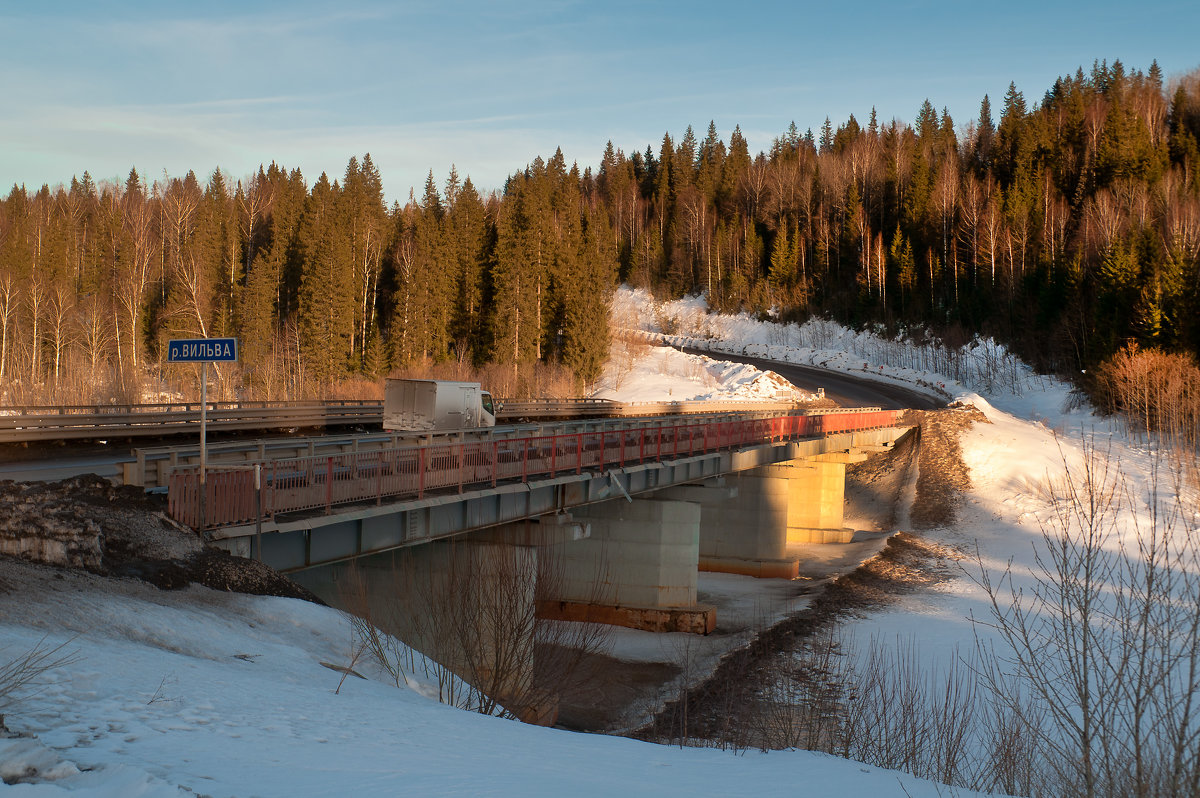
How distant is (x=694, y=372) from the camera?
233 feet

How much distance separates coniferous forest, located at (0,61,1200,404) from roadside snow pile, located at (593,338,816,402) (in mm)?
3051

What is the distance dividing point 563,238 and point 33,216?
195 ft

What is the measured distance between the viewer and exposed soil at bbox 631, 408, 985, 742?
1845 cm

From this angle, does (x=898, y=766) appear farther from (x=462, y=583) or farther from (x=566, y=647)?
(x=462, y=583)

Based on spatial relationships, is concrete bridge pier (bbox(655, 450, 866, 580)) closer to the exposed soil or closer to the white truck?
the exposed soil

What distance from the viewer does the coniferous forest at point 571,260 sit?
59.9m

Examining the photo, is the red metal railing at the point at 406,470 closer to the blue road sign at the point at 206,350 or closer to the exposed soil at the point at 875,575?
the blue road sign at the point at 206,350

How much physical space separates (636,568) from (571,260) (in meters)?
48.9

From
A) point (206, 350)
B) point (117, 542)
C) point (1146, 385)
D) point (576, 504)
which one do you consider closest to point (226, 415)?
point (576, 504)

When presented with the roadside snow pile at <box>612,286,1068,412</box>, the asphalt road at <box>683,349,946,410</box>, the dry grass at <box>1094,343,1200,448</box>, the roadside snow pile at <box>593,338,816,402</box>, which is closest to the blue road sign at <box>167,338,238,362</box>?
the dry grass at <box>1094,343,1200,448</box>

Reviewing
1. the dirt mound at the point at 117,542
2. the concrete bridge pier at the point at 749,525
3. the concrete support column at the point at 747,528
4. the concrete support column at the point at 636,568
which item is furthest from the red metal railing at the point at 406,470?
the concrete support column at the point at 747,528

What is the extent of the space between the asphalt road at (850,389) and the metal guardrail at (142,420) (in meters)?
33.8

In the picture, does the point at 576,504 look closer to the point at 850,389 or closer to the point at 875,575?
the point at 875,575

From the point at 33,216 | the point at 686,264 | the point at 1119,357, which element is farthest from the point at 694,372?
the point at 33,216
